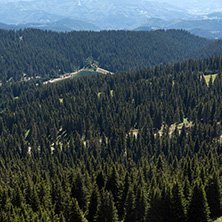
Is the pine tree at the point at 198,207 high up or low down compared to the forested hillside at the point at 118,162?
up

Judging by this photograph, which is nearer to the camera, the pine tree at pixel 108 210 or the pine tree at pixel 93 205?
the pine tree at pixel 108 210

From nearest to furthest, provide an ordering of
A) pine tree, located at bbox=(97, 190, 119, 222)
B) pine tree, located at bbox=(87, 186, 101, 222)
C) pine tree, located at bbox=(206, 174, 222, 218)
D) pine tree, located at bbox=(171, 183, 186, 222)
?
pine tree, located at bbox=(171, 183, 186, 222), pine tree, located at bbox=(206, 174, 222, 218), pine tree, located at bbox=(97, 190, 119, 222), pine tree, located at bbox=(87, 186, 101, 222)

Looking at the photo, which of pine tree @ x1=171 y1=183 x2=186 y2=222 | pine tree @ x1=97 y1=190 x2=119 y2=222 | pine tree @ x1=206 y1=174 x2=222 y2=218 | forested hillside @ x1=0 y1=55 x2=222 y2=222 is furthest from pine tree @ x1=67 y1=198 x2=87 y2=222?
pine tree @ x1=206 y1=174 x2=222 y2=218

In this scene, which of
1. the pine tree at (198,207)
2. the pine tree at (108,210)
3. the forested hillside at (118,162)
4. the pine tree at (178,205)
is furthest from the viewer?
the forested hillside at (118,162)

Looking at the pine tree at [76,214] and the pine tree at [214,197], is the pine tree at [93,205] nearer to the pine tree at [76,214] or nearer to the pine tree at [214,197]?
the pine tree at [76,214]

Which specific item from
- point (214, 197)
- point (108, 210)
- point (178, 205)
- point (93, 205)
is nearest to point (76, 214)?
point (108, 210)

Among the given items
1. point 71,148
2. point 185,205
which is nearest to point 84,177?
point 185,205

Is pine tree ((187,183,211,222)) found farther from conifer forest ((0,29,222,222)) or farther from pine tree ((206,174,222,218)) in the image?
pine tree ((206,174,222,218))

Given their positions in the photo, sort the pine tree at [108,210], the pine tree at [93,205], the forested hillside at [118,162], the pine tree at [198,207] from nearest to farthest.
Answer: the pine tree at [198,207] → the pine tree at [108,210] → the forested hillside at [118,162] → the pine tree at [93,205]

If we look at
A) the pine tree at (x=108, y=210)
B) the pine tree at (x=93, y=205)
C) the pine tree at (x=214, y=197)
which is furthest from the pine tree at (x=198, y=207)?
the pine tree at (x=93, y=205)
